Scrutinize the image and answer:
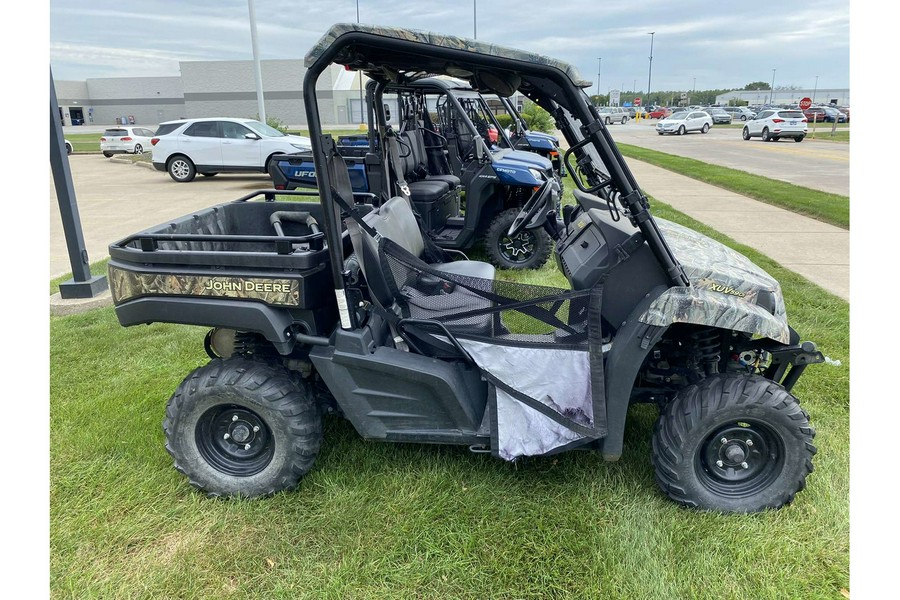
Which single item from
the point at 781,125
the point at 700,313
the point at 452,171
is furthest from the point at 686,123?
the point at 700,313

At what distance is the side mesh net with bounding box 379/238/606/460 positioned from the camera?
2.54 meters

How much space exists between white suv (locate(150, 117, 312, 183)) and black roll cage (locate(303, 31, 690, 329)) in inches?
483

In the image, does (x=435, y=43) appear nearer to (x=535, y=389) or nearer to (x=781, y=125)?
(x=535, y=389)

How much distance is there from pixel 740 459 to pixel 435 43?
2185mm

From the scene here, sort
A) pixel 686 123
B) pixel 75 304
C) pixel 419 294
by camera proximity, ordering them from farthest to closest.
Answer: pixel 686 123
pixel 75 304
pixel 419 294

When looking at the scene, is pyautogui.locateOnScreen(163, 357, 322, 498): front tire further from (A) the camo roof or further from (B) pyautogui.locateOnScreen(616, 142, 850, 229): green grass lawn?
(B) pyautogui.locateOnScreen(616, 142, 850, 229): green grass lawn

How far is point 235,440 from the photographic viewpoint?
286 cm

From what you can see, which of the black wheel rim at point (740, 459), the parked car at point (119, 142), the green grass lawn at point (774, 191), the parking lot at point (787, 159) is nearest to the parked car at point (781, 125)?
the parking lot at point (787, 159)

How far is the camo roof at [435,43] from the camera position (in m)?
2.12

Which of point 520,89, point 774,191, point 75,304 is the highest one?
point 520,89

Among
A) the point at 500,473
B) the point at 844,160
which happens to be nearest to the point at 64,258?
the point at 500,473

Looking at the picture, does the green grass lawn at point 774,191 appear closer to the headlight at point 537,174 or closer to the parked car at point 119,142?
the headlight at point 537,174

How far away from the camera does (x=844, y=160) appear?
17.6 metres

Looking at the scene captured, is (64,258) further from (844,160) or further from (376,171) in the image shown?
(844,160)
